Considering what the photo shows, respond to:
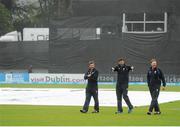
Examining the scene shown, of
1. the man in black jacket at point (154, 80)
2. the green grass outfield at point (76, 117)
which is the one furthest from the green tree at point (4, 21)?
the man in black jacket at point (154, 80)

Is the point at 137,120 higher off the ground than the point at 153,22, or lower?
lower

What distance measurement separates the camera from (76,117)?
20469 mm

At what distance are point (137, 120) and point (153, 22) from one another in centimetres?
2898

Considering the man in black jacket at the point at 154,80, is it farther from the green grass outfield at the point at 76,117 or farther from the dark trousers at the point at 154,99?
the green grass outfield at the point at 76,117

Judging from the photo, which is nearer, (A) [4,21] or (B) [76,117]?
(B) [76,117]

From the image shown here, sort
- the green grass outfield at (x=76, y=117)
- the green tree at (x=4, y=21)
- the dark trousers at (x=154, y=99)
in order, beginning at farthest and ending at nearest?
the green tree at (x=4, y=21)
the dark trousers at (x=154, y=99)
the green grass outfield at (x=76, y=117)

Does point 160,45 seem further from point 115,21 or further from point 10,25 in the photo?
point 10,25

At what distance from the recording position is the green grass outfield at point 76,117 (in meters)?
18.4

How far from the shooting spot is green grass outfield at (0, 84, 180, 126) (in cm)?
1844

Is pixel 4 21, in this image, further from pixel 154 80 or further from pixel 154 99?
pixel 154 99

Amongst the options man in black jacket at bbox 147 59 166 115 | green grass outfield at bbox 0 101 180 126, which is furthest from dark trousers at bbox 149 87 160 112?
green grass outfield at bbox 0 101 180 126

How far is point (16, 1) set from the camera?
8381cm

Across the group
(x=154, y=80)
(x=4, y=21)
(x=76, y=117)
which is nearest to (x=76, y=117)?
(x=76, y=117)

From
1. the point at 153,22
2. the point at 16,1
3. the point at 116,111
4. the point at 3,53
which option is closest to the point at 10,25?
the point at 16,1
